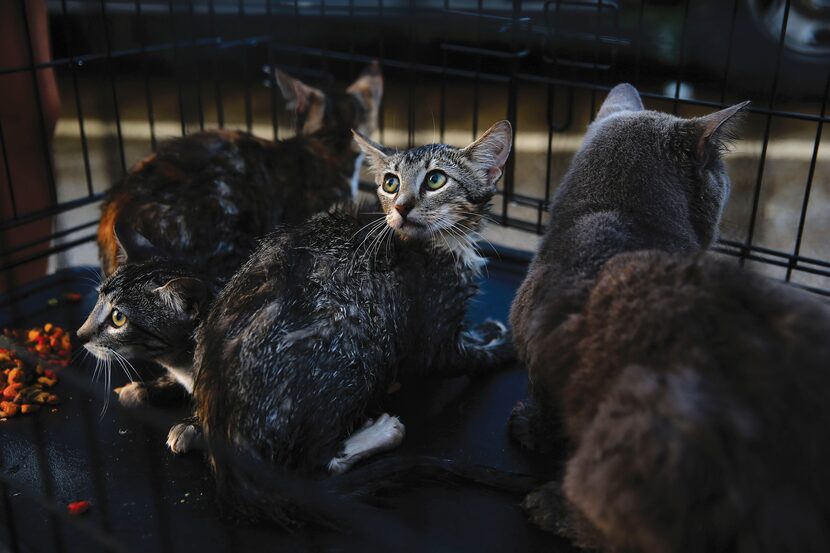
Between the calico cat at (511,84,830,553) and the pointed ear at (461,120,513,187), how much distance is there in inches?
24.8

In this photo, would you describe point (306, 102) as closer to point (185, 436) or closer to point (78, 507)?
point (185, 436)

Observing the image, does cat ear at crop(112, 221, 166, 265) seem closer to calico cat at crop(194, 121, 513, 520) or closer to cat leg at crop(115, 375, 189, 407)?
cat leg at crop(115, 375, 189, 407)

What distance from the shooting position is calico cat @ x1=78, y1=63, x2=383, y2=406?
86.0 inches

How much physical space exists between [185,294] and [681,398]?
1429mm

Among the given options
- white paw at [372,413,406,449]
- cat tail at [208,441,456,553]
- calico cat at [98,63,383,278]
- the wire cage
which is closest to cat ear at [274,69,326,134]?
calico cat at [98,63,383,278]

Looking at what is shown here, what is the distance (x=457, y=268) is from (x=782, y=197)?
2.97m

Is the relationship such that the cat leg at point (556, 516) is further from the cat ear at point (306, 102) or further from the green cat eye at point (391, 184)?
the cat ear at point (306, 102)

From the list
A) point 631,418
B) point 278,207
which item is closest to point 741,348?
point 631,418

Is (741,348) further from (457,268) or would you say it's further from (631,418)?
(457,268)

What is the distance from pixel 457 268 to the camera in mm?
2359

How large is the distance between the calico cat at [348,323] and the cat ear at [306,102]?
1.04 metres

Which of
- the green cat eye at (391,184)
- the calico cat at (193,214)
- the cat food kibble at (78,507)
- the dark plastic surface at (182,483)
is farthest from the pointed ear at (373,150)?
the cat food kibble at (78,507)

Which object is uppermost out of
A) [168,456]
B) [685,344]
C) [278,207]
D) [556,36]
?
[556,36]

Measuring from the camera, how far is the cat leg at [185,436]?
209 cm
